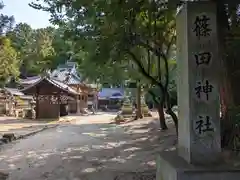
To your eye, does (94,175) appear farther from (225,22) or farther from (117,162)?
(225,22)

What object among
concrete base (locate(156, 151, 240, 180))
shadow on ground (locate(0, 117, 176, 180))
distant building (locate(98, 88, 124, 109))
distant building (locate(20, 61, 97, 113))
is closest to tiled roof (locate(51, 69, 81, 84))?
distant building (locate(20, 61, 97, 113))

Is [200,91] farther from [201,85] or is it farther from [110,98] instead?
[110,98]

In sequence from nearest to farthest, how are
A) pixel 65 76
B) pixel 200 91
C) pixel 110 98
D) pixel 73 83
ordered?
pixel 200 91 → pixel 73 83 → pixel 65 76 → pixel 110 98

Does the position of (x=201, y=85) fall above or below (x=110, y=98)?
below

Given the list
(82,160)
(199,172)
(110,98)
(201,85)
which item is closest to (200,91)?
(201,85)

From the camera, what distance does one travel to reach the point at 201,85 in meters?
5.26

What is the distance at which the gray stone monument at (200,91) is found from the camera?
5191 mm

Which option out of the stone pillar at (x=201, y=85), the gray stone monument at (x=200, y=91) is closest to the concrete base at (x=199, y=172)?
the gray stone monument at (x=200, y=91)

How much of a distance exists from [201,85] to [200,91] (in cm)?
9

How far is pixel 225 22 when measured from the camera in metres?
7.74

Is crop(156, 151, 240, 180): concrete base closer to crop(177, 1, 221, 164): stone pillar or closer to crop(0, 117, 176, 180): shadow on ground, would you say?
crop(177, 1, 221, 164): stone pillar

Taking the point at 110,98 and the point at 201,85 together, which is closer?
the point at 201,85

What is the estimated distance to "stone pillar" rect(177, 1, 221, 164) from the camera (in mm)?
5203

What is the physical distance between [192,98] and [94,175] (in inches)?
171
